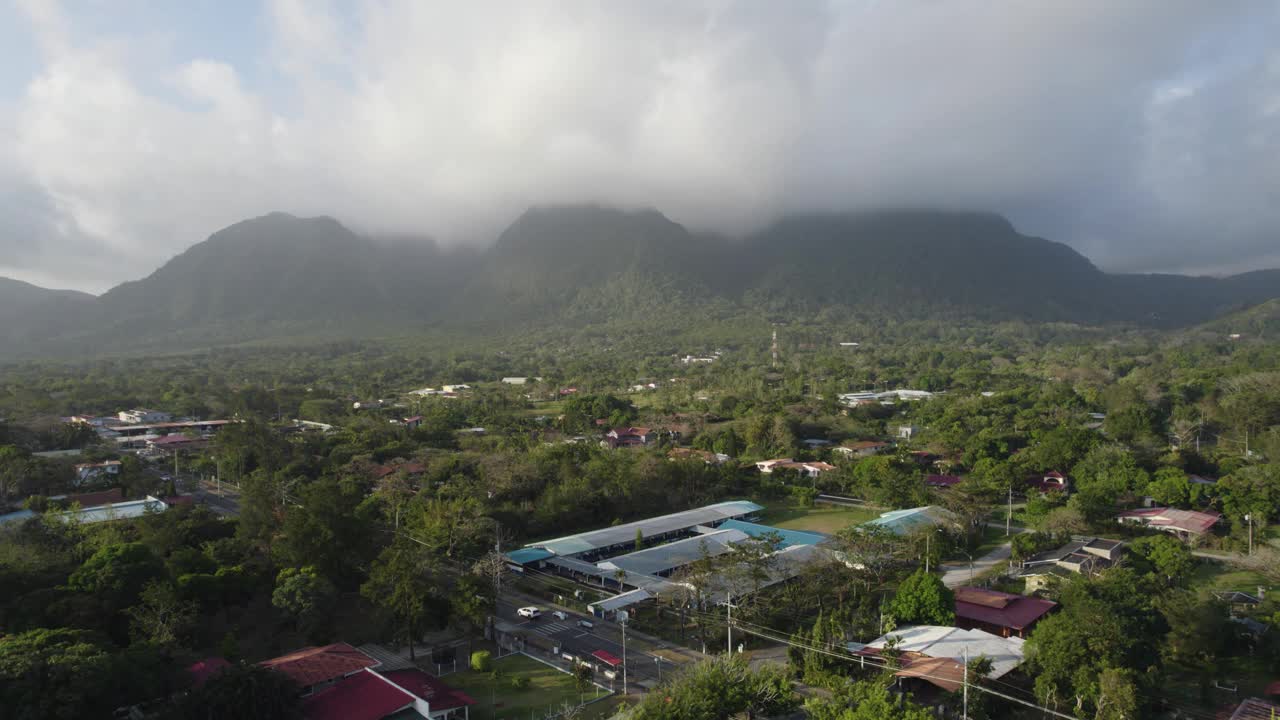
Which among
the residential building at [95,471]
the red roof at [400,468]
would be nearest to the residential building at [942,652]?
the red roof at [400,468]

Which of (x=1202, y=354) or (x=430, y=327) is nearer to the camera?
(x=1202, y=354)

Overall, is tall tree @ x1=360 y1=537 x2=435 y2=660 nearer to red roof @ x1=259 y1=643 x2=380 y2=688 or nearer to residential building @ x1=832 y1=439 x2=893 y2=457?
red roof @ x1=259 y1=643 x2=380 y2=688

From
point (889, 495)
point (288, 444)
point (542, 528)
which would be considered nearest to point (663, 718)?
point (542, 528)

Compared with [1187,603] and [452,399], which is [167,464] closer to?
[452,399]

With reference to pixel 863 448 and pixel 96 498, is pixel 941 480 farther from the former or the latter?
pixel 96 498

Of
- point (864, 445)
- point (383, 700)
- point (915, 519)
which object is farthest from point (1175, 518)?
point (383, 700)

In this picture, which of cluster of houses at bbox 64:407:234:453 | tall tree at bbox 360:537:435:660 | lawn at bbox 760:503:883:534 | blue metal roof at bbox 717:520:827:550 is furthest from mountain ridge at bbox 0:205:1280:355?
tall tree at bbox 360:537:435:660
